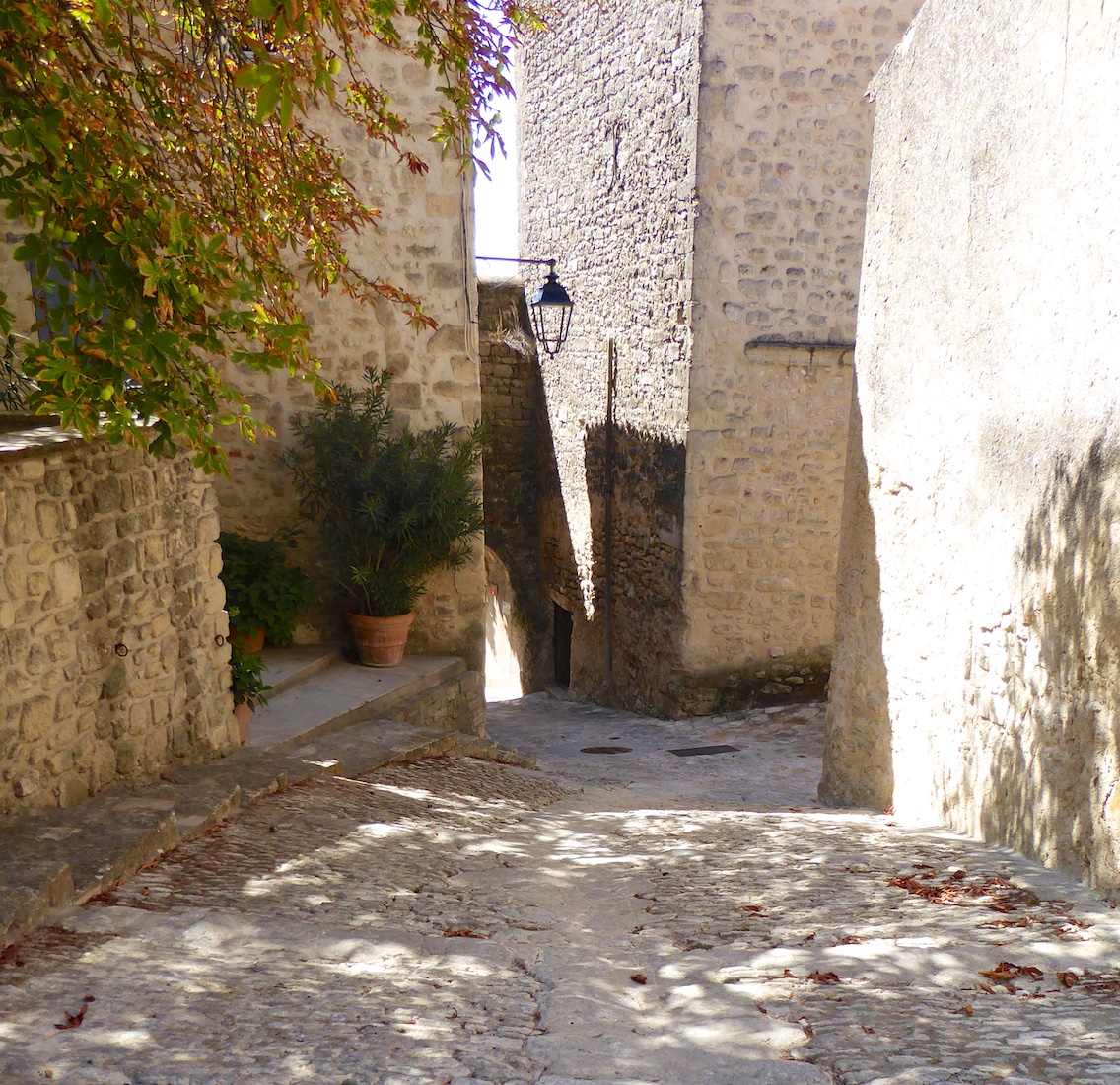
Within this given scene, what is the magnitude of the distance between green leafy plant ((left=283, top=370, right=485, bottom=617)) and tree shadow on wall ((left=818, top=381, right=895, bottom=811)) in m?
2.65

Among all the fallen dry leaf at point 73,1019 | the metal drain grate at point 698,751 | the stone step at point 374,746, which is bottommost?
the metal drain grate at point 698,751

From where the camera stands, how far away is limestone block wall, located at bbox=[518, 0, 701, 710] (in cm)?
964

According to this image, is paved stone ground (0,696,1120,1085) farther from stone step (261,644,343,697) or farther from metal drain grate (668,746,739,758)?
metal drain grate (668,746,739,758)

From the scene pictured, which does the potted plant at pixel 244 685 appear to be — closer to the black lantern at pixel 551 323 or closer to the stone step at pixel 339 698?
the stone step at pixel 339 698

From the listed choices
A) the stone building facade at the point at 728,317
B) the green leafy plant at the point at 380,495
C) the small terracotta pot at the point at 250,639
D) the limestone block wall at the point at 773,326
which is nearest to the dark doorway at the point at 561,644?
the stone building facade at the point at 728,317

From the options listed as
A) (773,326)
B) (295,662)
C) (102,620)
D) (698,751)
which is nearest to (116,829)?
(102,620)

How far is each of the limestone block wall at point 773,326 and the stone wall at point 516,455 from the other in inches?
153

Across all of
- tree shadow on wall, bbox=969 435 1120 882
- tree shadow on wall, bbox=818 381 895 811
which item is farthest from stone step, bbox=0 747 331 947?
tree shadow on wall, bbox=818 381 895 811

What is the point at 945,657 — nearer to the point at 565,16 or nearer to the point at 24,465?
the point at 24,465

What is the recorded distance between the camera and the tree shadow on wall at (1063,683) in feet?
10.9

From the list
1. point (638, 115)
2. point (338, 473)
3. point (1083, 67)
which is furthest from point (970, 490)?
point (638, 115)

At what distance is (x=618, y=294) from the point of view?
10.9 m

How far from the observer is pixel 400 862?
3.97 meters

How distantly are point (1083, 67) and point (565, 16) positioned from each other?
9291 mm
